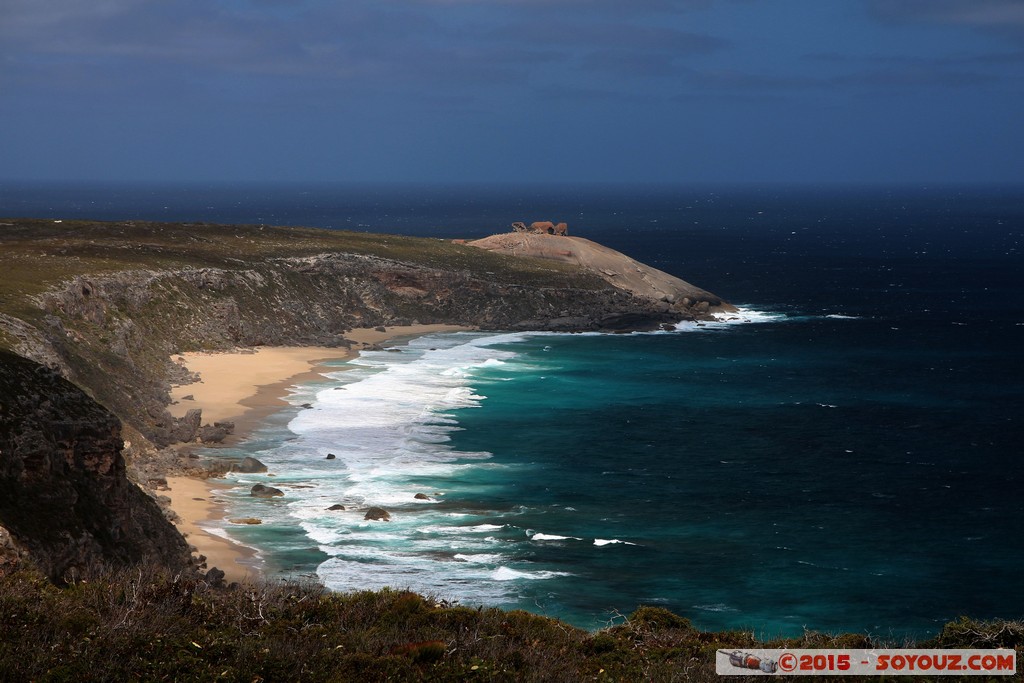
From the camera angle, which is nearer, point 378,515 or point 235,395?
point 378,515

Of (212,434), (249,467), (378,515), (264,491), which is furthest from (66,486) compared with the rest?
(212,434)

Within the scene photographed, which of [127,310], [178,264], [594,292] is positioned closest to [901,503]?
[127,310]

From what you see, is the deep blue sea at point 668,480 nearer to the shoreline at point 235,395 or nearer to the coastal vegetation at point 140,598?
the shoreline at point 235,395

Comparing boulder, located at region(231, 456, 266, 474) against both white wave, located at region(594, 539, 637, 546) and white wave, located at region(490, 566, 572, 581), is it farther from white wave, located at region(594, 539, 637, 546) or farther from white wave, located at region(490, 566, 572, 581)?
white wave, located at region(594, 539, 637, 546)

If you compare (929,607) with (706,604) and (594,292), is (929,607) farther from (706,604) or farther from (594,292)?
(594,292)

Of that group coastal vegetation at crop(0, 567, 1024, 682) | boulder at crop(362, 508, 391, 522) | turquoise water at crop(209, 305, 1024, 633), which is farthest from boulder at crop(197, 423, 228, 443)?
coastal vegetation at crop(0, 567, 1024, 682)

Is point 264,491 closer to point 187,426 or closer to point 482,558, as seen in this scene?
point 187,426
